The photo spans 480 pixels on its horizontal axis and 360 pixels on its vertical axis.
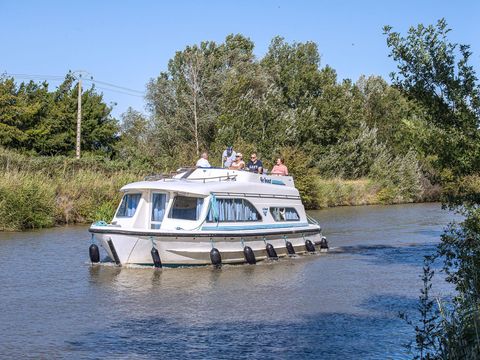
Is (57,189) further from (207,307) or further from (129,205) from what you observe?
(207,307)

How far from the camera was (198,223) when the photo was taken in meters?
20.8

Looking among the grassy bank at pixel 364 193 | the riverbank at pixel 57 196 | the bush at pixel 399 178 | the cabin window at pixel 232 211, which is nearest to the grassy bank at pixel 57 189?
the riverbank at pixel 57 196

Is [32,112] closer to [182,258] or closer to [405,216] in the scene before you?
[405,216]

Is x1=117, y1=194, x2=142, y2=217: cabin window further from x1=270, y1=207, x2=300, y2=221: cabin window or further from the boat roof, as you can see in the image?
x1=270, y1=207, x2=300, y2=221: cabin window

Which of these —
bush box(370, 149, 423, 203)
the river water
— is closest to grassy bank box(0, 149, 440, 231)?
the river water

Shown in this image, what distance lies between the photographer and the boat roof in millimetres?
21016

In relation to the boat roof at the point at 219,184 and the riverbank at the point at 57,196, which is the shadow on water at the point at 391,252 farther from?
the riverbank at the point at 57,196

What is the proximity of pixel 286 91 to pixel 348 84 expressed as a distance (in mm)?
10731

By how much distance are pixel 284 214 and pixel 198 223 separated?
15.6 ft

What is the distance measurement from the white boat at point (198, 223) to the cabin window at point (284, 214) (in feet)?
0.23

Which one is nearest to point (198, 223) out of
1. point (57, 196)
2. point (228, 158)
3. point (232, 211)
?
point (232, 211)

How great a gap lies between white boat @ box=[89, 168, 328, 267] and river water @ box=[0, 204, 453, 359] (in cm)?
49

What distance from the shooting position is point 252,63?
71812mm

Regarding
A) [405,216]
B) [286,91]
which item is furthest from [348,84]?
[405,216]
